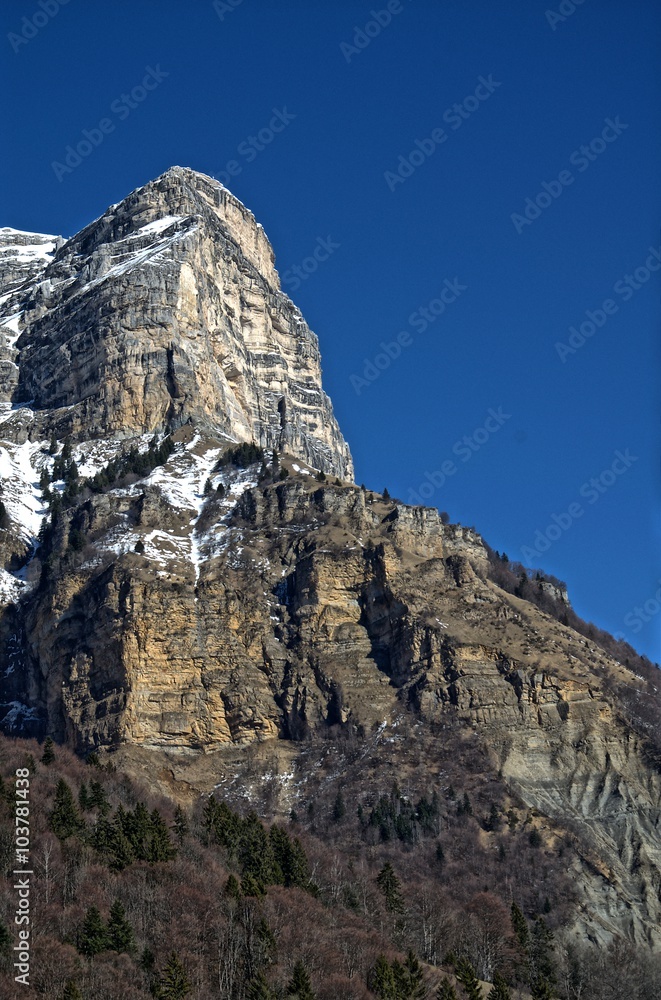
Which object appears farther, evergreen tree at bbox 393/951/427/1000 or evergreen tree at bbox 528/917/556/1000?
evergreen tree at bbox 528/917/556/1000

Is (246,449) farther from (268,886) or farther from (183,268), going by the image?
(268,886)

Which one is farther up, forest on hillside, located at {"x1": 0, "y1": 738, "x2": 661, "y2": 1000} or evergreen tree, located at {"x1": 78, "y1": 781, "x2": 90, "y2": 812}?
evergreen tree, located at {"x1": 78, "y1": 781, "x2": 90, "y2": 812}

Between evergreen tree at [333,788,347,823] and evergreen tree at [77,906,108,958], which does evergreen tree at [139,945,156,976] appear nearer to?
evergreen tree at [77,906,108,958]

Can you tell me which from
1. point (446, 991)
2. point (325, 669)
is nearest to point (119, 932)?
point (446, 991)

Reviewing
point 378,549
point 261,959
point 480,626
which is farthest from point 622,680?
point 261,959

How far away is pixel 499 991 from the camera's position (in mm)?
82312

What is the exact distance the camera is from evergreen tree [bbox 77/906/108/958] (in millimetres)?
76312

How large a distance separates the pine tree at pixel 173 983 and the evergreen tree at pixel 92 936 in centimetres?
373

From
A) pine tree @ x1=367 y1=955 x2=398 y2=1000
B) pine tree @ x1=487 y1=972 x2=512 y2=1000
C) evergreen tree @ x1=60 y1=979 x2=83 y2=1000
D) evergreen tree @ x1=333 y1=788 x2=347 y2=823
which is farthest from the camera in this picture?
evergreen tree @ x1=333 y1=788 x2=347 y2=823

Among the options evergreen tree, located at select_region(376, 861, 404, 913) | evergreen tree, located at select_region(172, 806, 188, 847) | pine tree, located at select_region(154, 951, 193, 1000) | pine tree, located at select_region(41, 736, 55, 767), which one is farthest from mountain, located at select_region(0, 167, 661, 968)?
pine tree, located at select_region(154, 951, 193, 1000)

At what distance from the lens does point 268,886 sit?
92.1 m

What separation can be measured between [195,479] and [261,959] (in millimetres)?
83430

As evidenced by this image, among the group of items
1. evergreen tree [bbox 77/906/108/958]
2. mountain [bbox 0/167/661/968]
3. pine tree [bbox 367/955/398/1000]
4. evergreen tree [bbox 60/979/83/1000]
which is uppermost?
mountain [bbox 0/167/661/968]

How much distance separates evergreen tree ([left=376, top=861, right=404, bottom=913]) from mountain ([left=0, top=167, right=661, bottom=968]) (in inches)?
331
